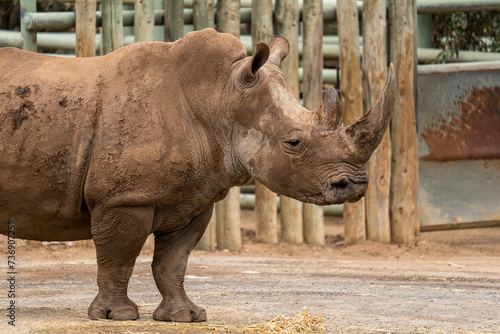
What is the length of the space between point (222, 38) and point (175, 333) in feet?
6.24

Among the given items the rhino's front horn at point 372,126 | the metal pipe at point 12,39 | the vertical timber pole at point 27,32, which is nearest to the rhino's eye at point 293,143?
the rhino's front horn at point 372,126

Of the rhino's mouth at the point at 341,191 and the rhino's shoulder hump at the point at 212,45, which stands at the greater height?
the rhino's shoulder hump at the point at 212,45

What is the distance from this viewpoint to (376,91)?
9.80m

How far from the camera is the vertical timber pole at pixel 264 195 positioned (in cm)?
984

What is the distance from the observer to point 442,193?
1038 centimetres

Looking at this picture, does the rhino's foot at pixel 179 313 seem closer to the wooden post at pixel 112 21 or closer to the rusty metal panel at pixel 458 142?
the wooden post at pixel 112 21

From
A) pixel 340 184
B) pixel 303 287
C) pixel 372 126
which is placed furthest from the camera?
pixel 303 287

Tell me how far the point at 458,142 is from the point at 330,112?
563 centimetres

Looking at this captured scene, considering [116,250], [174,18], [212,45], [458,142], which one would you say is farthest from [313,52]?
[116,250]

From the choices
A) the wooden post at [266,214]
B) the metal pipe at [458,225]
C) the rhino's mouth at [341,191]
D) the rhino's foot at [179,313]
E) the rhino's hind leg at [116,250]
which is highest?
the rhino's mouth at [341,191]

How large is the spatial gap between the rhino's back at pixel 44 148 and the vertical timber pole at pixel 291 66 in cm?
475

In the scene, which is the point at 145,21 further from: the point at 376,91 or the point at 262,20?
the point at 376,91

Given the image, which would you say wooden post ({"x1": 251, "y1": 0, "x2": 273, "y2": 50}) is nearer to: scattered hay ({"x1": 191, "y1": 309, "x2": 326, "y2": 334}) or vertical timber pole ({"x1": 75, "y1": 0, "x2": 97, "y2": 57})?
vertical timber pole ({"x1": 75, "y1": 0, "x2": 97, "y2": 57})

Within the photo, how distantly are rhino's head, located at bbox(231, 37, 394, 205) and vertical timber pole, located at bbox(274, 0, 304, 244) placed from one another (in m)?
4.45
